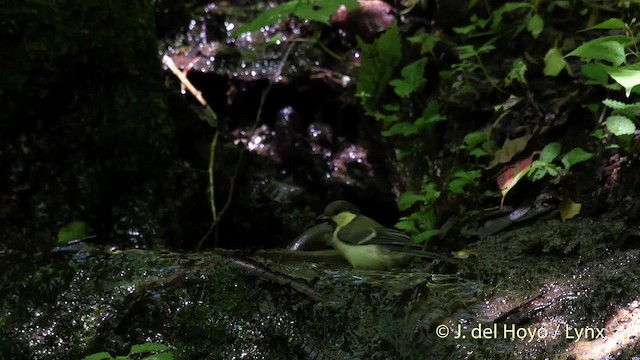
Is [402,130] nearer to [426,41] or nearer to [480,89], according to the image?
[480,89]

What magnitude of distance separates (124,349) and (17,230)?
7.02 feet

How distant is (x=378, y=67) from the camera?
4.81 meters

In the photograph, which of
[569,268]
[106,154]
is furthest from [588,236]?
[106,154]

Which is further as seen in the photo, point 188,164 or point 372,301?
point 188,164

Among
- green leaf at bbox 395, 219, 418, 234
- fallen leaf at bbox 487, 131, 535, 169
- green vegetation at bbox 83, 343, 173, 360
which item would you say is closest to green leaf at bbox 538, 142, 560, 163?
fallen leaf at bbox 487, 131, 535, 169

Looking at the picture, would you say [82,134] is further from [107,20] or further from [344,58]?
[344,58]

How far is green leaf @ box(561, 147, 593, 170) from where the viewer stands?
10.2 ft

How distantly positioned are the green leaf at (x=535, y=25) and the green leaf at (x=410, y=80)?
79 cm

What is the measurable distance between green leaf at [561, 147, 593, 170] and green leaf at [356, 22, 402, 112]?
193 cm

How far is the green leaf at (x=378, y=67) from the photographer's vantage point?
480 centimetres

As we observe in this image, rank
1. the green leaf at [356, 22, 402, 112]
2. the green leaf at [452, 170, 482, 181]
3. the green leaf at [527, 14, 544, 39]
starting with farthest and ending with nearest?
the green leaf at [356, 22, 402, 112]
the green leaf at [527, 14, 544, 39]
the green leaf at [452, 170, 482, 181]

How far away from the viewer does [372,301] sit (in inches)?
87.0

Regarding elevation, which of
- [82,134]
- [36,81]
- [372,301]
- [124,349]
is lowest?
[372,301]

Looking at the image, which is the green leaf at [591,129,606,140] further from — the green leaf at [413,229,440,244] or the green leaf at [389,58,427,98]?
the green leaf at [389,58,427,98]
